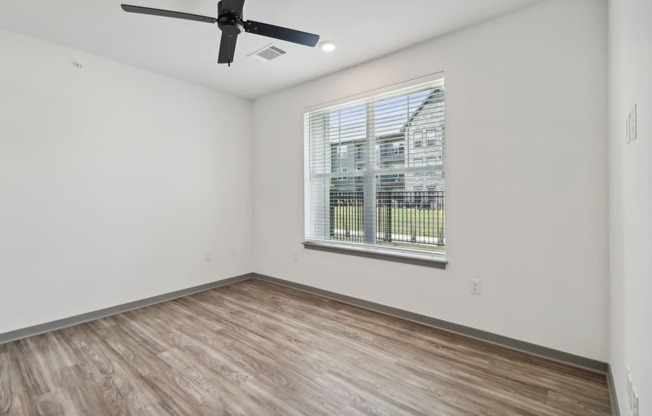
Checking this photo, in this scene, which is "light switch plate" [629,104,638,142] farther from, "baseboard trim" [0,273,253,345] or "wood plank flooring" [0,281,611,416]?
"baseboard trim" [0,273,253,345]

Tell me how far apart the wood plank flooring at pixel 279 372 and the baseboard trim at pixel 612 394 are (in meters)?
0.04

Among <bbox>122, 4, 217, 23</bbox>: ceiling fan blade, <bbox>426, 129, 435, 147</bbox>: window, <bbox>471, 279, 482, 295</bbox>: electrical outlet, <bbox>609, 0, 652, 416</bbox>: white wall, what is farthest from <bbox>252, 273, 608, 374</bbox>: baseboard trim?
<bbox>122, 4, 217, 23</bbox>: ceiling fan blade

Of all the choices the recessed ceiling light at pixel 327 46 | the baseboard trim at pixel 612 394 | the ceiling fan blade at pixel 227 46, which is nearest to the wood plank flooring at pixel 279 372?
the baseboard trim at pixel 612 394

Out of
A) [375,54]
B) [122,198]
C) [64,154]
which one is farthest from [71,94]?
[375,54]

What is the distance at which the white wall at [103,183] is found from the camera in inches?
108

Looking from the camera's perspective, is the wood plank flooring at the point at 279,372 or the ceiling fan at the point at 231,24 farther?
the ceiling fan at the point at 231,24

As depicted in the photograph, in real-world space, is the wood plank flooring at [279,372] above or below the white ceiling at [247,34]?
below

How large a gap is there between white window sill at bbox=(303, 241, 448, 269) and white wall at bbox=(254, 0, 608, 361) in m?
0.07

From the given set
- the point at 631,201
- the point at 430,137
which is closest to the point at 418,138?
the point at 430,137

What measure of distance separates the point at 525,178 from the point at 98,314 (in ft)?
13.9

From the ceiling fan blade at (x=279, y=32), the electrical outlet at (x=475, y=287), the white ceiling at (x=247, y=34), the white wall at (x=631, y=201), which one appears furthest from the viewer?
the electrical outlet at (x=475, y=287)

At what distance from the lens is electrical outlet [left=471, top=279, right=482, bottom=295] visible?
8.61 feet

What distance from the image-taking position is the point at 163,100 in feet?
12.1

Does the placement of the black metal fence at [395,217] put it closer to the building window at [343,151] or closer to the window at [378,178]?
the window at [378,178]
